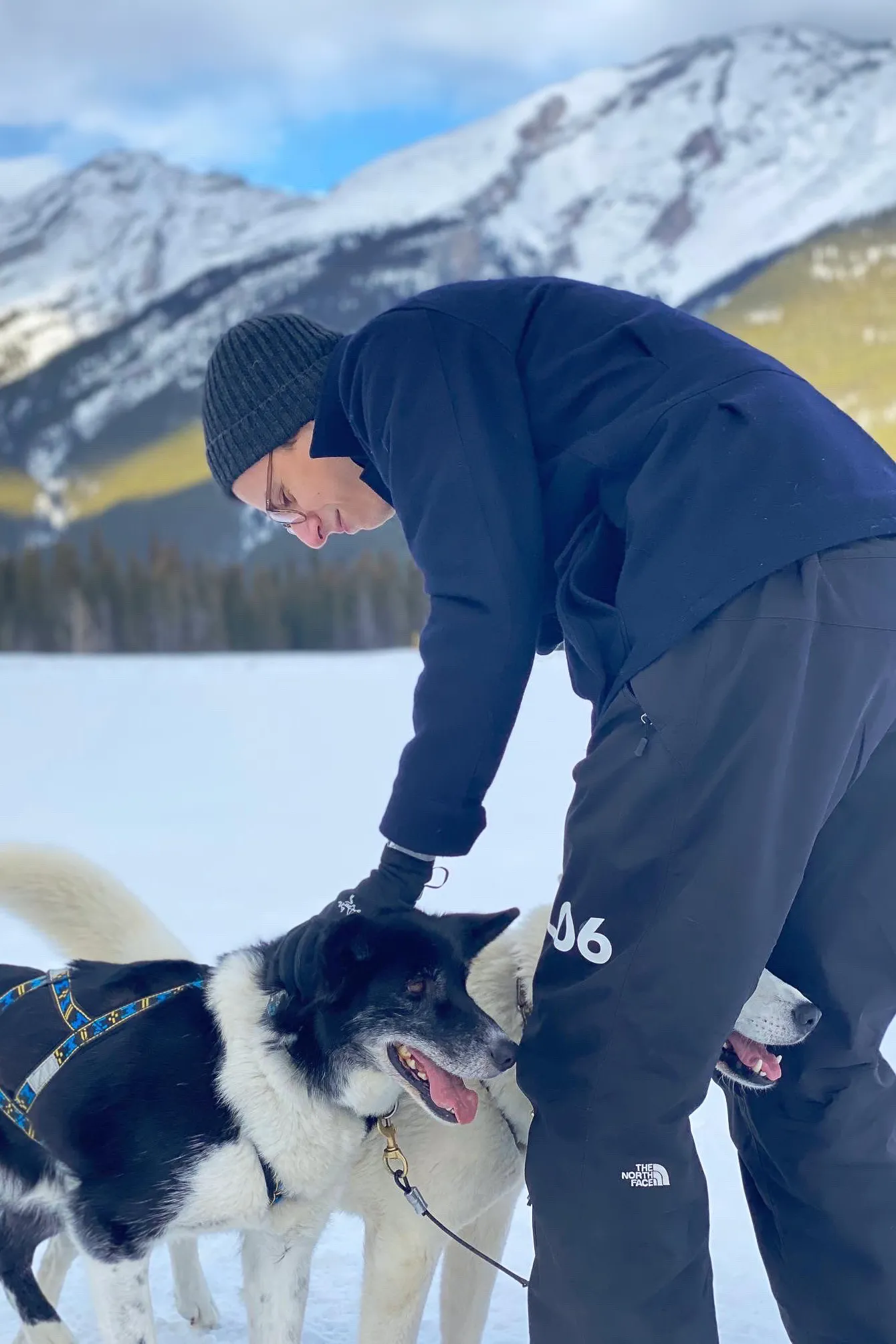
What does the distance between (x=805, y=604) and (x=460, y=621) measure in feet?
1.12

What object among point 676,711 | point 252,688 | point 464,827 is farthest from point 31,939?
point 252,688

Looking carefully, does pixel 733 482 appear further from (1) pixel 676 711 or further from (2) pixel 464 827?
(2) pixel 464 827

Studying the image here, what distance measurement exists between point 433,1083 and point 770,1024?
47cm

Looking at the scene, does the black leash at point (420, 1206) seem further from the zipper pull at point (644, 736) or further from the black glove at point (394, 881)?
the zipper pull at point (644, 736)

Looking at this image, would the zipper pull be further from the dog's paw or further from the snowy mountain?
the snowy mountain

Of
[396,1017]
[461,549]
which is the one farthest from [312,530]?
[396,1017]

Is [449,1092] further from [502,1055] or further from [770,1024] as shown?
[770,1024]

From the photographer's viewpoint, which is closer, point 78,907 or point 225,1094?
point 225,1094

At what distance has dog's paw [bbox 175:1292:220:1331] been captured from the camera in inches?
70.4

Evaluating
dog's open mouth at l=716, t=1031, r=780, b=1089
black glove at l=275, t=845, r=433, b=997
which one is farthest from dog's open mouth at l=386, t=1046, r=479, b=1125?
dog's open mouth at l=716, t=1031, r=780, b=1089

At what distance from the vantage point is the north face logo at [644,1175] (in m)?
1.15

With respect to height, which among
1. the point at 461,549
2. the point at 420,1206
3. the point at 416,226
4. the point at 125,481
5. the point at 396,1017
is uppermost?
the point at 416,226

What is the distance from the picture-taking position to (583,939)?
46.3 inches

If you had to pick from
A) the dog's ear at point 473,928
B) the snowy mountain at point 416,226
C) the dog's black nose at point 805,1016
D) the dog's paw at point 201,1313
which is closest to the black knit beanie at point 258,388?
the dog's ear at point 473,928
